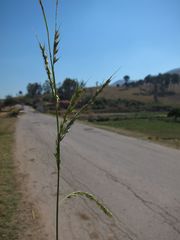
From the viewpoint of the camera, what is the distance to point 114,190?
8.32 meters

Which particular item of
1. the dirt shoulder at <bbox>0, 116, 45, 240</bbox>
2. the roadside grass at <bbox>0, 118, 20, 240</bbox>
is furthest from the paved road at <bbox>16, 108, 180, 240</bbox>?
the roadside grass at <bbox>0, 118, 20, 240</bbox>

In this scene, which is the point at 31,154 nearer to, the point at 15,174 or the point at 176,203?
the point at 15,174

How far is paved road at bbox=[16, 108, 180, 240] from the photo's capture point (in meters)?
5.68

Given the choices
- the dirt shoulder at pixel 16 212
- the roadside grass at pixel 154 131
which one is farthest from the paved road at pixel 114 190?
the roadside grass at pixel 154 131

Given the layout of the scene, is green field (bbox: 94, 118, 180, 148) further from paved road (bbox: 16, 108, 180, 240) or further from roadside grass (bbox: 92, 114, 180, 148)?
paved road (bbox: 16, 108, 180, 240)

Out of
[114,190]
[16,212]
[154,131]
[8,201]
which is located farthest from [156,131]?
[16,212]

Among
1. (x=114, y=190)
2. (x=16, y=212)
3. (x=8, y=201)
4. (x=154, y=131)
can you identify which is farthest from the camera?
(x=154, y=131)

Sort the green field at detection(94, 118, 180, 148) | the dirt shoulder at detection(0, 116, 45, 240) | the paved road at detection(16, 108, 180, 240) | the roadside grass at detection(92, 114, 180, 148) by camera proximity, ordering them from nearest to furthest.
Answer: the dirt shoulder at detection(0, 116, 45, 240)
the paved road at detection(16, 108, 180, 240)
the roadside grass at detection(92, 114, 180, 148)
the green field at detection(94, 118, 180, 148)

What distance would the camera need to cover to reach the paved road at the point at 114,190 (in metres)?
5.68

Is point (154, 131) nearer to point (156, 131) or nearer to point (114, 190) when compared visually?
point (156, 131)

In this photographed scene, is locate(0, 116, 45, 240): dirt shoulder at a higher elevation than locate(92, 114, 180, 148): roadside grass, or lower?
higher

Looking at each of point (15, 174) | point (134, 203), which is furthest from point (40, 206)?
point (15, 174)

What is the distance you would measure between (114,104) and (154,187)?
95.4 meters

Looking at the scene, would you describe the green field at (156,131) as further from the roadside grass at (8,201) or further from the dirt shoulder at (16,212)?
the dirt shoulder at (16,212)
